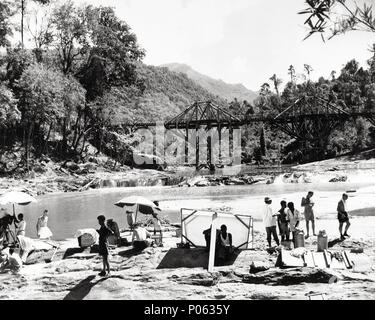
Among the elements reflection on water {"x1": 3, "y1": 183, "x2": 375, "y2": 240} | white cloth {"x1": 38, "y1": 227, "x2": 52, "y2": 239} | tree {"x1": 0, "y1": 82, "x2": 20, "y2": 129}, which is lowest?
reflection on water {"x1": 3, "y1": 183, "x2": 375, "y2": 240}

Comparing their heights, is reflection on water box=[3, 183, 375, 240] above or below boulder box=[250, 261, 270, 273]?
below

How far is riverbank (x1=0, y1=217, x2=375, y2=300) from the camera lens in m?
8.12

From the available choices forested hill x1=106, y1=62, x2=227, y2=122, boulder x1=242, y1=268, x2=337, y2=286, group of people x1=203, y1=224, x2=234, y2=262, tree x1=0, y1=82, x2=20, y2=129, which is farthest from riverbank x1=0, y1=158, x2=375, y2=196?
forested hill x1=106, y1=62, x2=227, y2=122

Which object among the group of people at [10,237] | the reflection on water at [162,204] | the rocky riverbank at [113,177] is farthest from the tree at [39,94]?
the group of people at [10,237]

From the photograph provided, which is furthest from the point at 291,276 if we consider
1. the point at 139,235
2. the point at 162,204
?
the point at 162,204

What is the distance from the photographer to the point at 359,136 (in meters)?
57.4

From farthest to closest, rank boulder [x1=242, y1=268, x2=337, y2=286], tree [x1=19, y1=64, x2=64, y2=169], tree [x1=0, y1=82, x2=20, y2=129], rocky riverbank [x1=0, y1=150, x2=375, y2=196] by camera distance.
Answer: tree [x1=19, y1=64, x2=64, y2=169], rocky riverbank [x1=0, y1=150, x2=375, y2=196], tree [x1=0, y1=82, x2=20, y2=129], boulder [x1=242, y1=268, x2=337, y2=286]

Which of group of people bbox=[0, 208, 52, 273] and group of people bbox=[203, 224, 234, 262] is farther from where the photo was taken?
group of people bbox=[0, 208, 52, 273]

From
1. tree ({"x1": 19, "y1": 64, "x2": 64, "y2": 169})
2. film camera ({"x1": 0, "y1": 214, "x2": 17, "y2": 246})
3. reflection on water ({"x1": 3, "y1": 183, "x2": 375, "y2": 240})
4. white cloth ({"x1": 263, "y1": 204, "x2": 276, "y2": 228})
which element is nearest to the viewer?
white cloth ({"x1": 263, "y1": 204, "x2": 276, "y2": 228})

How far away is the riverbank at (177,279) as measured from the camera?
8.12 metres

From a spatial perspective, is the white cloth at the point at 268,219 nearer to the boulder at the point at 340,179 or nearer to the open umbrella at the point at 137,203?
the open umbrella at the point at 137,203

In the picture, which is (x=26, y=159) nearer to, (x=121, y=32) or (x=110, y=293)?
(x=121, y=32)

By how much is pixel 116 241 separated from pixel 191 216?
2.56m

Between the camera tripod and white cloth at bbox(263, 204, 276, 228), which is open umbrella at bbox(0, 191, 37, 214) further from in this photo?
white cloth at bbox(263, 204, 276, 228)
